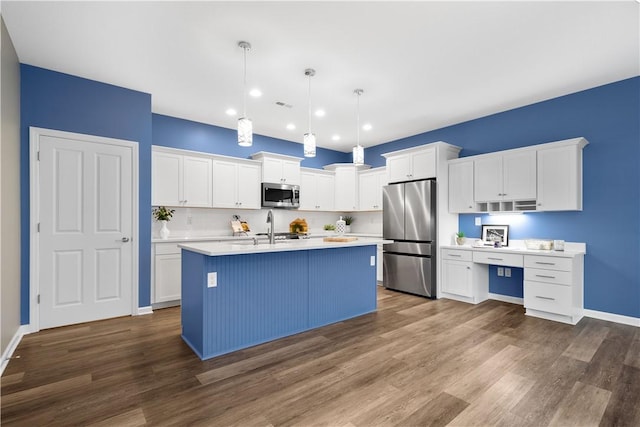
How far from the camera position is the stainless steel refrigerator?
193 inches

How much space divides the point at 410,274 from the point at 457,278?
709 mm

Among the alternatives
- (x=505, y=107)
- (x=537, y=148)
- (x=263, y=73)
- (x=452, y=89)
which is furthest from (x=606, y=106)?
(x=263, y=73)

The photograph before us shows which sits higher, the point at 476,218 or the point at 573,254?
the point at 476,218

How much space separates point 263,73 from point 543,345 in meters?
3.95

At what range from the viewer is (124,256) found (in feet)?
12.7

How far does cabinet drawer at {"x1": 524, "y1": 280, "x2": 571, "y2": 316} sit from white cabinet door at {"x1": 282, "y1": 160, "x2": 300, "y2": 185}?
3939mm

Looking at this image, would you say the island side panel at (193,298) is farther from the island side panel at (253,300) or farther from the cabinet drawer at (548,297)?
the cabinet drawer at (548,297)

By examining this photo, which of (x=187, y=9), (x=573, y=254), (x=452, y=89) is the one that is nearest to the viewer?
(x=187, y=9)

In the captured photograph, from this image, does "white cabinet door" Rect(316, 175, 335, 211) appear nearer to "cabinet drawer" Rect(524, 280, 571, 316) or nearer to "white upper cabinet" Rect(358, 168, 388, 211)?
"white upper cabinet" Rect(358, 168, 388, 211)

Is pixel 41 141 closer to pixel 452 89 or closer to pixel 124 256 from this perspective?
pixel 124 256

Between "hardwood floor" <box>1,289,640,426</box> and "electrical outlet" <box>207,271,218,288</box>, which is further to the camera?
"electrical outlet" <box>207,271,218,288</box>

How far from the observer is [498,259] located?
4277 mm

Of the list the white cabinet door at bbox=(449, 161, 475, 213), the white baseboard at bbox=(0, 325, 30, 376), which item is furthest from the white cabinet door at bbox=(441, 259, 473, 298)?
the white baseboard at bbox=(0, 325, 30, 376)

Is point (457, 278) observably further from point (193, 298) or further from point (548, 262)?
point (193, 298)
